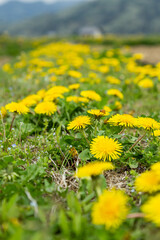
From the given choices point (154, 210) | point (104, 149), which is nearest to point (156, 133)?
point (104, 149)

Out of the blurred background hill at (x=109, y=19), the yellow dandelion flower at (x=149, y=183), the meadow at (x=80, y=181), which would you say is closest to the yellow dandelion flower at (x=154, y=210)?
the meadow at (x=80, y=181)

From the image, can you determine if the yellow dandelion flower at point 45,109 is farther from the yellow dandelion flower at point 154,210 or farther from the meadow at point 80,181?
the yellow dandelion flower at point 154,210

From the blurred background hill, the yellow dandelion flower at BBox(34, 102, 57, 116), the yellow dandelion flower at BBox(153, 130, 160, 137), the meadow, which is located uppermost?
the blurred background hill

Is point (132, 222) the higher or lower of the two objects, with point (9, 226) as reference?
lower

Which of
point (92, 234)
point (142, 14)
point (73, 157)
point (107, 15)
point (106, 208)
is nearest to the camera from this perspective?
point (106, 208)

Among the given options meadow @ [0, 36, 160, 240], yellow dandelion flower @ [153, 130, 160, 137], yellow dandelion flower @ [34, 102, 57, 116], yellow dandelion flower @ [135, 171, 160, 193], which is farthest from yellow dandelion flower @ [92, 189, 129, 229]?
yellow dandelion flower @ [34, 102, 57, 116]

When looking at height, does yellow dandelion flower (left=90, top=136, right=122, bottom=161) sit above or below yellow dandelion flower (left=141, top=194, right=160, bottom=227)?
above

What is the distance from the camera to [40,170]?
4.98 feet

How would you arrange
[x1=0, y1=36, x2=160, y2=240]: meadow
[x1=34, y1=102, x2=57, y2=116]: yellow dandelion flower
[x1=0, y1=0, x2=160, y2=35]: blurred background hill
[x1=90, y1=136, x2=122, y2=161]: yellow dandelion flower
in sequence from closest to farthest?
[x1=0, y1=36, x2=160, y2=240]: meadow < [x1=90, y1=136, x2=122, y2=161]: yellow dandelion flower < [x1=34, y1=102, x2=57, y2=116]: yellow dandelion flower < [x1=0, y1=0, x2=160, y2=35]: blurred background hill

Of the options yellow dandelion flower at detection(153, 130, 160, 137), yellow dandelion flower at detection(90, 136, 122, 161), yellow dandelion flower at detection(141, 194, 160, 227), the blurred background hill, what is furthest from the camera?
the blurred background hill

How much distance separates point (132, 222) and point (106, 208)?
9.7 inches

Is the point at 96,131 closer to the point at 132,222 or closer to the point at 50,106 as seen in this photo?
the point at 50,106

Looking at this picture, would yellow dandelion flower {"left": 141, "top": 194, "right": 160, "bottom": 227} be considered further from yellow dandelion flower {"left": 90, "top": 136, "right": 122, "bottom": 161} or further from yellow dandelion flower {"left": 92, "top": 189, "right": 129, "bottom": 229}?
yellow dandelion flower {"left": 90, "top": 136, "right": 122, "bottom": 161}

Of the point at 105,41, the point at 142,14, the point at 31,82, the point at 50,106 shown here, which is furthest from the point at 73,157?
the point at 142,14
